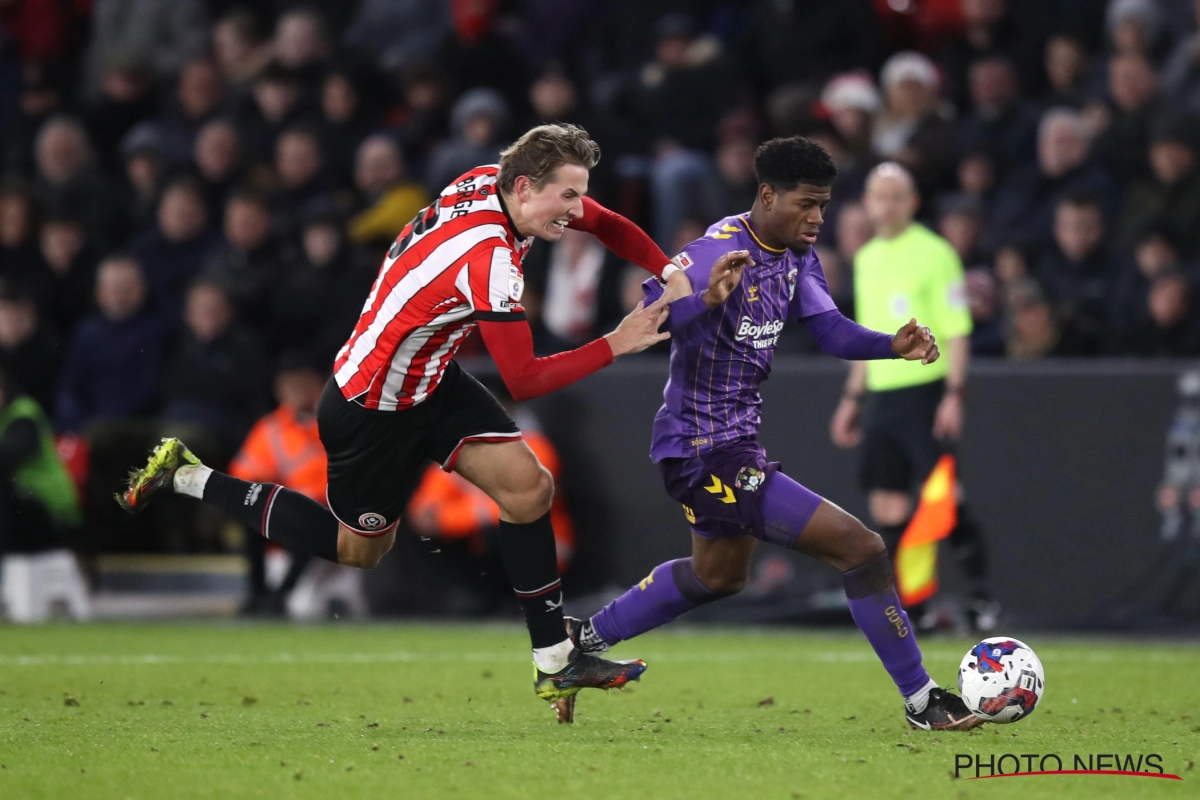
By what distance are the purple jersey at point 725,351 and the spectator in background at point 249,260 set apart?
23.0ft

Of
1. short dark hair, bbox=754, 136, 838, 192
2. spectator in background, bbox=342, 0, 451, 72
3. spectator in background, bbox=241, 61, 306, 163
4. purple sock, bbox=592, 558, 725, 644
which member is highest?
spectator in background, bbox=342, 0, 451, 72

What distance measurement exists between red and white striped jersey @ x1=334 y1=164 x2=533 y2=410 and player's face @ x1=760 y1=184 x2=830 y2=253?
0.86 meters

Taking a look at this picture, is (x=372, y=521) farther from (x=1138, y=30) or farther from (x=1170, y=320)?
(x=1138, y=30)

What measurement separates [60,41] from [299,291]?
18.0 feet

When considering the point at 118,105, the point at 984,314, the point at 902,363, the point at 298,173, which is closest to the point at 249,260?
the point at 298,173

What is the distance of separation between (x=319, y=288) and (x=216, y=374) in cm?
94

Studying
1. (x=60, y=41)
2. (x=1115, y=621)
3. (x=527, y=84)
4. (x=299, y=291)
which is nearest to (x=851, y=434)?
(x=1115, y=621)

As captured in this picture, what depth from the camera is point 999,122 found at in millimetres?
12000

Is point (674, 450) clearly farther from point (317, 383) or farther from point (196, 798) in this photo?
point (317, 383)

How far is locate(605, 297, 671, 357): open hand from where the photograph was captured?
571cm

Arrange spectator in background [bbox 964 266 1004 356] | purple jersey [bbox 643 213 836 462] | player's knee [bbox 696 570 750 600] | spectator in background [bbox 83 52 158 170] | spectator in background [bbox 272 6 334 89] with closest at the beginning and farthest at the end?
purple jersey [bbox 643 213 836 462] → player's knee [bbox 696 570 750 600] → spectator in background [bbox 964 266 1004 356] → spectator in background [bbox 272 6 334 89] → spectator in background [bbox 83 52 158 170]

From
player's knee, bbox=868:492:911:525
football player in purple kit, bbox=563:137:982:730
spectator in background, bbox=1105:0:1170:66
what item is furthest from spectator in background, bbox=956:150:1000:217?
football player in purple kit, bbox=563:137:982:730

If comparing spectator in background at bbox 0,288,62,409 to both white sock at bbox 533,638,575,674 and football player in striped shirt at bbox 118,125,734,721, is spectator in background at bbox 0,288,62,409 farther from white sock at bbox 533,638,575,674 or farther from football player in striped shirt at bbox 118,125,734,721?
white sock at bbox 533,638,575,674

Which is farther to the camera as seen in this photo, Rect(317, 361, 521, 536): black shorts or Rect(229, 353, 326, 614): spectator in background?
Rect(229, 353, 326, 614): spectator in background
